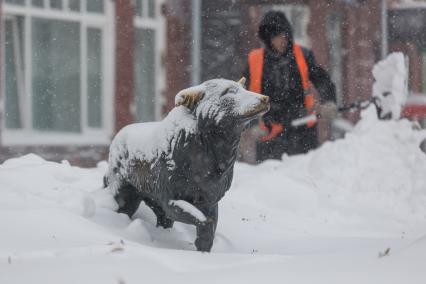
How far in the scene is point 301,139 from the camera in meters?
8.84

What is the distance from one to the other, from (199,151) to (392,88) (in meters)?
4.49

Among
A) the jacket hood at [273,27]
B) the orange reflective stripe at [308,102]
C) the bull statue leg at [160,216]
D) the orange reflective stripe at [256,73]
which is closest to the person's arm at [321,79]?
the orange reflective stripe at [308,102]

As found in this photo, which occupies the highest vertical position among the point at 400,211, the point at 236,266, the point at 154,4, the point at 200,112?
the point at 154,4

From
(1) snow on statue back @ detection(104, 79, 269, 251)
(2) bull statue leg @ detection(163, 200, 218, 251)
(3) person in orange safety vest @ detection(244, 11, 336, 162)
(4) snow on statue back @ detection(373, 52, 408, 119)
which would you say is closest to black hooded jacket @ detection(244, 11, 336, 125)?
(3) person in orange safety vest @ detection(244, 11, 336, 162)

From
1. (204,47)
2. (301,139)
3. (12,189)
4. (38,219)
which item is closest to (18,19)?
(204,47)

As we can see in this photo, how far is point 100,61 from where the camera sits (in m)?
11.7

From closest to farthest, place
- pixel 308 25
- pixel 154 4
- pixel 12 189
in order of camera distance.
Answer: pixel 12 189, pixel 154 4, pixel 308 25

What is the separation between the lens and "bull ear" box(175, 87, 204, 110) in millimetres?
5195

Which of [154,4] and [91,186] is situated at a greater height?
[154,4]

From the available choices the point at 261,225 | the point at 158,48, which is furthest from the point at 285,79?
the point at 158,48

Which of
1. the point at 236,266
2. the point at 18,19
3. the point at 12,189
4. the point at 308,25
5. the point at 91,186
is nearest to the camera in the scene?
the point at 236,266

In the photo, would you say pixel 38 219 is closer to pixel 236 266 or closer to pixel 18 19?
pixel 236 266

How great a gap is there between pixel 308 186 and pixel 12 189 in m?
3.12

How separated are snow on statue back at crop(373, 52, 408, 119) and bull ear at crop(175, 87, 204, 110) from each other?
14.6 ft
